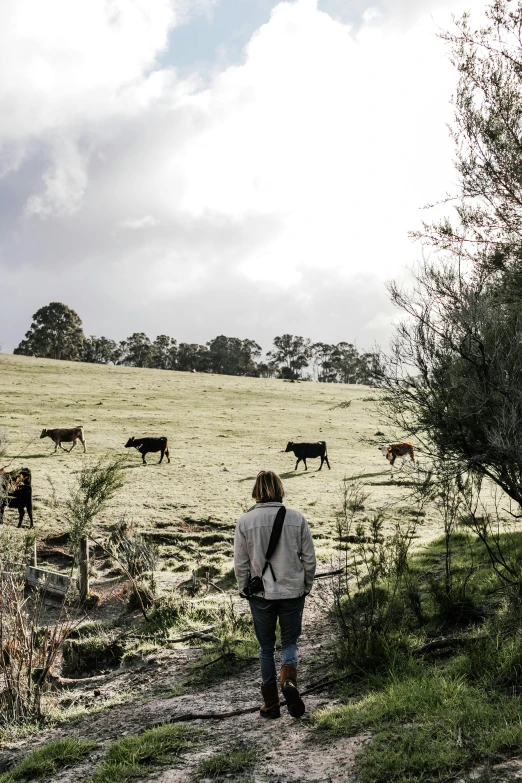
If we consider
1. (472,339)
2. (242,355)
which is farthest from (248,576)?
(242,355)

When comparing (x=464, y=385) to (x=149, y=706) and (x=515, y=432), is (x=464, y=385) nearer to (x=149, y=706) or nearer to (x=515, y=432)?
(x=515, y=432)

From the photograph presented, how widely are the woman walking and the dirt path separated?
0.31 m

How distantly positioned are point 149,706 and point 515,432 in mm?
5774

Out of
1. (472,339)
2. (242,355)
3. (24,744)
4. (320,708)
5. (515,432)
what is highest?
(242,355)

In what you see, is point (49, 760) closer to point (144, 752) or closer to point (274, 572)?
point (144, 752)

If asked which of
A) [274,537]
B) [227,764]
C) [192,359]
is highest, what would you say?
[192,359]

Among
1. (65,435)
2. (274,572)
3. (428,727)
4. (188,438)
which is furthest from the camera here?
(188,438)

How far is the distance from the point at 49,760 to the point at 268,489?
328 centimetres

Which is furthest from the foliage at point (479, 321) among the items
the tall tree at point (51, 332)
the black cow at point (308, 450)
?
the tall tree at point (51, 332)

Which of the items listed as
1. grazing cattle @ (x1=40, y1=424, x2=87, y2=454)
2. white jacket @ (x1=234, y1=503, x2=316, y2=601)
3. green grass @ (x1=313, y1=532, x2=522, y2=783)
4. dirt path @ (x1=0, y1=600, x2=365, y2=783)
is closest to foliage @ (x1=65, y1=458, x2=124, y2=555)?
dirt path @ (x1=0, y1=600, x2=365, y2=783)

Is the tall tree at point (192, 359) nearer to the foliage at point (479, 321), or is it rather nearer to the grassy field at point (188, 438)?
the grassy field at point (188, 438)

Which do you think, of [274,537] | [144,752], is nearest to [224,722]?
[144,752]

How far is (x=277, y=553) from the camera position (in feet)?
17.7

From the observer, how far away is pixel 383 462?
31094mm
